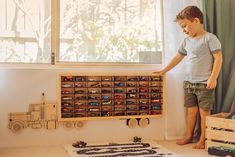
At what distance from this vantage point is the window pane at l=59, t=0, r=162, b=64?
2.31m

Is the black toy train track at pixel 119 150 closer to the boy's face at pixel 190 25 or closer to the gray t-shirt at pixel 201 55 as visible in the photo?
the gray t-shirt at pixel 201 55

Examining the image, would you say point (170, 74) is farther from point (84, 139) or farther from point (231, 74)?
point (84, 139)

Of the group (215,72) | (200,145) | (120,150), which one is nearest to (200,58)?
(215,72)

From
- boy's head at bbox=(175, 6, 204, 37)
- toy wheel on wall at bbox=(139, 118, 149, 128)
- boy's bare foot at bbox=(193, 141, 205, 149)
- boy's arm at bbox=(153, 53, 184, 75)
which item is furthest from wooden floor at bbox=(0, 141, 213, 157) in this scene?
boy's head at bbox=(175, 6, 204, 37)

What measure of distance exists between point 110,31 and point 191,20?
0.56 metres

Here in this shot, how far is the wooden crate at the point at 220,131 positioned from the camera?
1932mm

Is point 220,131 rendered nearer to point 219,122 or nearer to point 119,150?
point 219,122

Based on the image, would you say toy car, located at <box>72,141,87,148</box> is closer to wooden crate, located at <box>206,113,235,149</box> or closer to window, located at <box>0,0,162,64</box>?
window, located at <box>0,0,162,64</box>

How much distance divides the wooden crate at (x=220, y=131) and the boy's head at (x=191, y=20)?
57 cm

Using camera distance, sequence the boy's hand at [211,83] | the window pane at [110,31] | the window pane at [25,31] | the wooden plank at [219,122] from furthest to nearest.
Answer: the window pane at [110,31] < the window pane at [25,31] < the boy's hand at [211,83] < the wooden plank at [219,122]

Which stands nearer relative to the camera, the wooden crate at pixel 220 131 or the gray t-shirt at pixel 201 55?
the wooden crate at pixel 220 131

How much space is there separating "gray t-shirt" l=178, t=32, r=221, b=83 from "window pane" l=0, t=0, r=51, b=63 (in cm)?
96

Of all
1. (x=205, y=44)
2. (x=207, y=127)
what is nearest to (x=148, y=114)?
(x=207, y=127)

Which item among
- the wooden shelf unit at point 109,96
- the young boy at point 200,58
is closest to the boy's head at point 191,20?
the young boy at point 200,58
